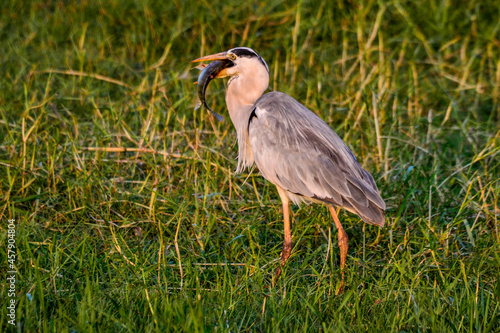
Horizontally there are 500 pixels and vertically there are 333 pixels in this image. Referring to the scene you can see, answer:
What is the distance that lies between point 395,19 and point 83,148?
386 cm

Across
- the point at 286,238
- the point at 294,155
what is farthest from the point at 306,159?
the point at 286,238

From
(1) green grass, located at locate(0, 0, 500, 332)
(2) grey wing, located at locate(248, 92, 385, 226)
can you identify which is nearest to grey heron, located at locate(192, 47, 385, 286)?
(2) grey wing, located at locate(248, 92, 385, 226)

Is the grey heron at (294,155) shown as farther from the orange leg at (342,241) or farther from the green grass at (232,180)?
the green grass at (232,180)

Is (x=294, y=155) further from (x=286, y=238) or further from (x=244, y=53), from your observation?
(x=244, y=53)

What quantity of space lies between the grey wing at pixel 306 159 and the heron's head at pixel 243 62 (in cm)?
23

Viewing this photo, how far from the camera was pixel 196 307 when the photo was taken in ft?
9.57

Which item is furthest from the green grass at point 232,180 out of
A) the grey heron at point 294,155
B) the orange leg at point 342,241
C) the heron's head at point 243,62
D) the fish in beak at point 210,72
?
the heron's head at point 243,62

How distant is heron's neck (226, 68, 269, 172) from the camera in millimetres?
3949

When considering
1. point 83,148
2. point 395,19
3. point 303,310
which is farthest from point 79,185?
point 395,19

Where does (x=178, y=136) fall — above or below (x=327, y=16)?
below

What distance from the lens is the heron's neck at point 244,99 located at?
13.0 feet

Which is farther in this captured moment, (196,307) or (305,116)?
(305,116)

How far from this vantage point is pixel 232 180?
4371mm

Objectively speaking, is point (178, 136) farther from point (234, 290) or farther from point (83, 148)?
point (234, 290)
